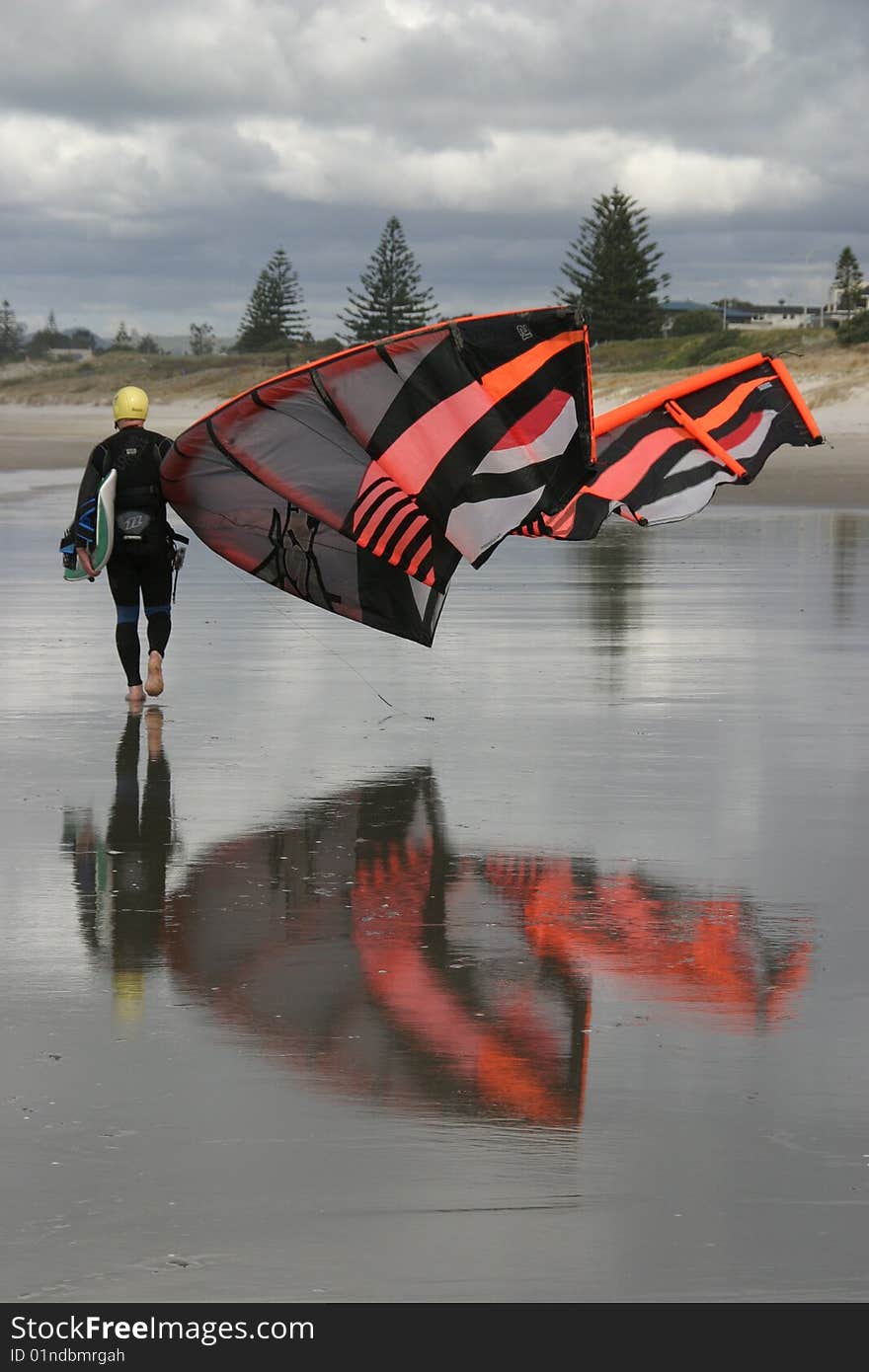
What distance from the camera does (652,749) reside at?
33.8 ft

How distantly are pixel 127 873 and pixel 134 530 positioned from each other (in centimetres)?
459

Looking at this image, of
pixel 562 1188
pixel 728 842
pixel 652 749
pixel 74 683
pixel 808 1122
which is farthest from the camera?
pixel 74 683

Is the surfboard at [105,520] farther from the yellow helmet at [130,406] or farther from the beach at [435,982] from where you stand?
the beach at [435,982]

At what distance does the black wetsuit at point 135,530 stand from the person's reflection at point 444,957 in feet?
12.9

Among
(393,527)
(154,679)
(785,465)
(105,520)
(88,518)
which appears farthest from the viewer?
(785,465)

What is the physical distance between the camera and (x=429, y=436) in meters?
11.0

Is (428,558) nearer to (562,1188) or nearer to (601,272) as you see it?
(562,1188)

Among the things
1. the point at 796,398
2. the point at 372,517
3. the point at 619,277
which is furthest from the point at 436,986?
the point at 619,277

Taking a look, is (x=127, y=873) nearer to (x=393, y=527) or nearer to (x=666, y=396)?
(x=393, y=527)

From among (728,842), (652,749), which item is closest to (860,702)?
(652,749)

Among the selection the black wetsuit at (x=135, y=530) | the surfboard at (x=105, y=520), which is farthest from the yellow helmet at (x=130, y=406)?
the surfboard at (x=105, y=520)

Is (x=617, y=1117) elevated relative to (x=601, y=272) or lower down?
lower down

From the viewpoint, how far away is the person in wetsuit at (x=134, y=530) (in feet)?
39.4

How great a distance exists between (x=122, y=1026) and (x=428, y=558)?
235 inches
